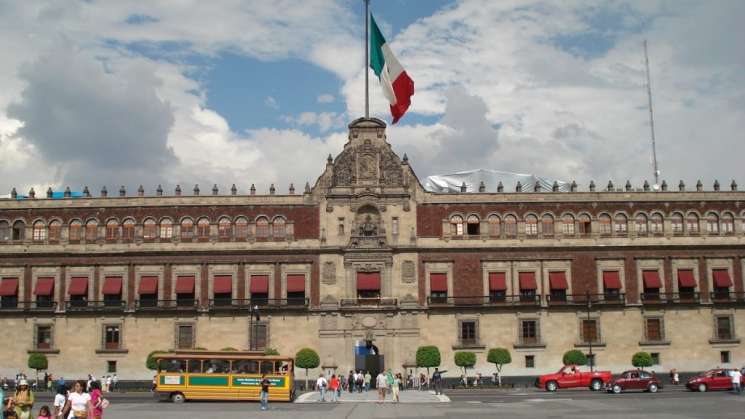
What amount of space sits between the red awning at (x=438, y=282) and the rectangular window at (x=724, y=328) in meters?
21.9

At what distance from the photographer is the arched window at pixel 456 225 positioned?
68438 mm

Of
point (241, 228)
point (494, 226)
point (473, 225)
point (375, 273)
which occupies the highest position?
point (241, 228)

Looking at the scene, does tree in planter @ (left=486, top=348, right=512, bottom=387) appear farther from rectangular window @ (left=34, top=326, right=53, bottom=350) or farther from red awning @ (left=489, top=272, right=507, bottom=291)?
rectangular window @ (left=34, top=326, right=53, bottom=350)

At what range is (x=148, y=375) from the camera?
66.2m

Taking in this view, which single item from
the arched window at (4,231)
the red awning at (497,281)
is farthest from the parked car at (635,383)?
the arched window at (4,231)

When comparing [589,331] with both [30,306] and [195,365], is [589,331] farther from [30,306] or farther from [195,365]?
[30,306]

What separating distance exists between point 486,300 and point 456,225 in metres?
6.49

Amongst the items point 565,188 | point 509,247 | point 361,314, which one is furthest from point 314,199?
point 565,188

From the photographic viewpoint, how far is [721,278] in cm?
6794

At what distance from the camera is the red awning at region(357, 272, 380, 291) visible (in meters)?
67.1

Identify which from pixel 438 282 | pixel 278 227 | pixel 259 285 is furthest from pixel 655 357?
pixel 259 285

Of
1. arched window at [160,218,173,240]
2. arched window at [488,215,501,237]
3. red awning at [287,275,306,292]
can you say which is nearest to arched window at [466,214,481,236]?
arched window at [488,215,501,237]

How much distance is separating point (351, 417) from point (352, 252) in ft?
102

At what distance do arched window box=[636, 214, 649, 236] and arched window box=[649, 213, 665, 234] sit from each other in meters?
0.31
